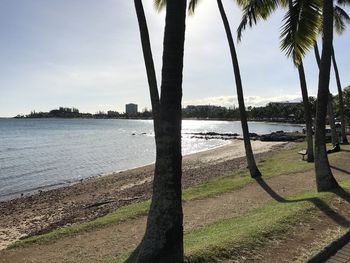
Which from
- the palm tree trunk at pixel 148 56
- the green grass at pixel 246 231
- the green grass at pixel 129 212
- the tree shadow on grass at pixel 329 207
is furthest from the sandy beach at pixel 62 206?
the tree shadow on grass at pixel 329 207

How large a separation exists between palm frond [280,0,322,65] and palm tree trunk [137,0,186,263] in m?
7.77

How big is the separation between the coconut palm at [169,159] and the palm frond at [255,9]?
10811 mm

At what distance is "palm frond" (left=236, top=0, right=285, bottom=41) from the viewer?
1580cm

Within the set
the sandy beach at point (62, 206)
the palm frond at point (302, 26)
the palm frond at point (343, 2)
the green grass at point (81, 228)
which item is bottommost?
the sandy beach at point (62, 206)

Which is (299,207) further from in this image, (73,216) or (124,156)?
(124,156)

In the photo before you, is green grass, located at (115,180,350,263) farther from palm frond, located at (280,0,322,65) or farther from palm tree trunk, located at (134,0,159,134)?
palm frond, located at (280,0,322,65)

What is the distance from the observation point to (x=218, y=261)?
642 cm

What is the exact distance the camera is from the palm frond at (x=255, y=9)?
1580 centimetres

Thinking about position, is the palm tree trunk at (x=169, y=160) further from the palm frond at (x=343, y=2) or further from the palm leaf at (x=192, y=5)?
the palm frond at (x=343, y=2)

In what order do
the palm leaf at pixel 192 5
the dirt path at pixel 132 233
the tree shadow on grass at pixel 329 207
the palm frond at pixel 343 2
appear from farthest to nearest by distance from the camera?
the palm frond at pixel 343 2, the palm leaf at pixel 192 5, the dirt path at pixel 132 233, the tree shadow on grass at pixel 329 207

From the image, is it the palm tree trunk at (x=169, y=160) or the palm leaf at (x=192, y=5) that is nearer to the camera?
the palm tree trunk at (x=169, y=160)

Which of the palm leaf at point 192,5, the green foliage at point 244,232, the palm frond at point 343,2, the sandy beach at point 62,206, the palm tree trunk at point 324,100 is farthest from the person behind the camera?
the palm frond at point 343,2

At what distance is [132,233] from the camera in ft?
33.2

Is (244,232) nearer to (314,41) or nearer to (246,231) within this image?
(246,231)
